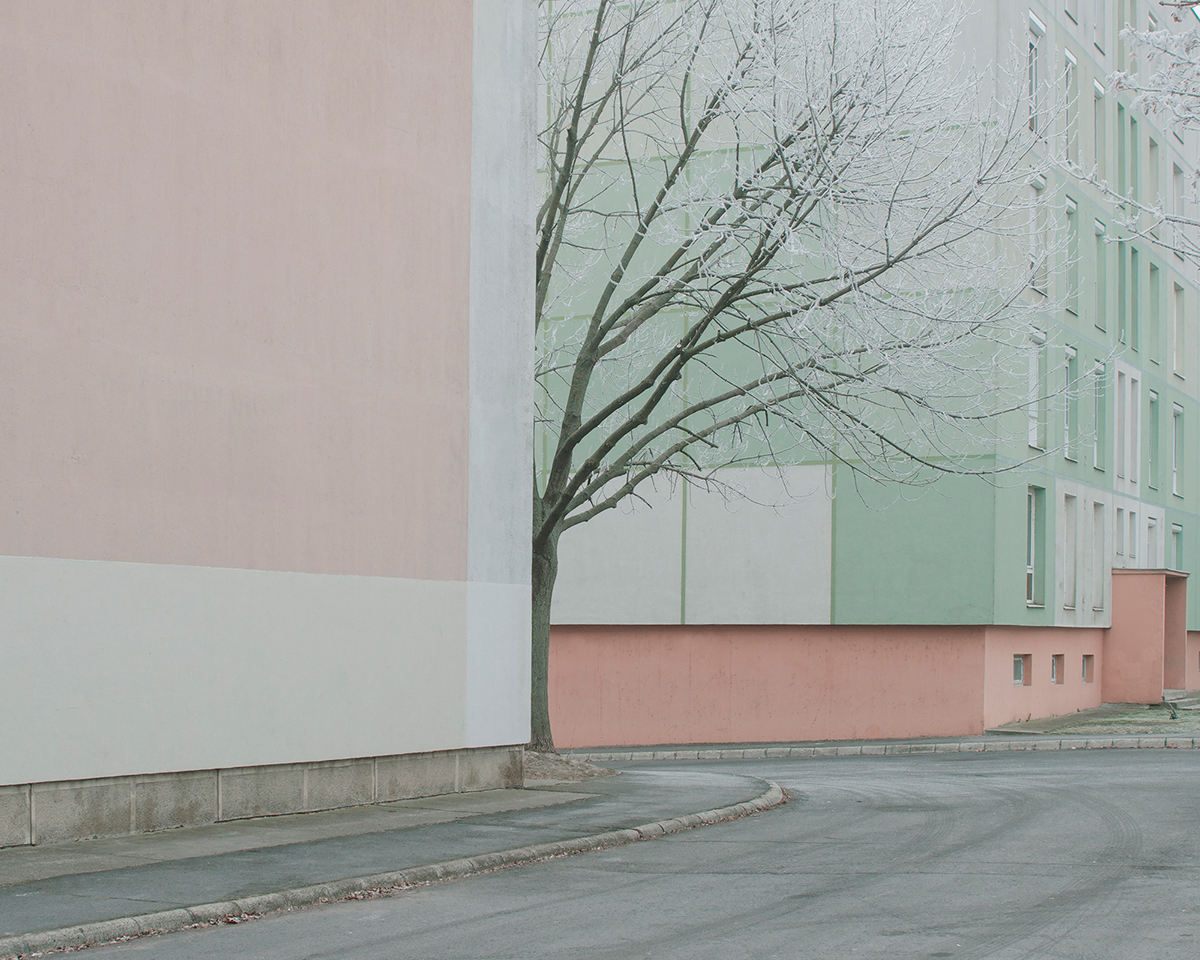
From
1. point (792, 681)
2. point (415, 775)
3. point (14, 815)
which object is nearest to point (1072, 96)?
point (792, 681)

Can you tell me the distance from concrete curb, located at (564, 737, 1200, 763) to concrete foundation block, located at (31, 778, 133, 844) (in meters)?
12.7

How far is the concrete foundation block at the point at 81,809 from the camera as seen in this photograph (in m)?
10.0

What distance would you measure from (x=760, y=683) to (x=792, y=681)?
585mm

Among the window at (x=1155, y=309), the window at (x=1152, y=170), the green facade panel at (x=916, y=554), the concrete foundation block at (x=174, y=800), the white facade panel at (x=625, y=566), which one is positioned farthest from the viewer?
the window at (x=1152, y=170)

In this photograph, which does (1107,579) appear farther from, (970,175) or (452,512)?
(452,512)

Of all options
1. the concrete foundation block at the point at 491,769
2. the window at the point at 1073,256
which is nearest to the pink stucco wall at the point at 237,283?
the concrete foundation block at the point at 491,769

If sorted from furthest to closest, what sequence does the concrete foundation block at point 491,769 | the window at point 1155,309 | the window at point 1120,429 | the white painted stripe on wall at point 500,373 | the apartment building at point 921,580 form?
1. the window at point 1155,309
2. the window at point 1120,429
3. the apartment building at point 921,580
4. the white painted stripe on wall at point 500,373
5. the concrete foundation block at point 491,769

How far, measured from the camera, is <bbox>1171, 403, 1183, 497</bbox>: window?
38.0m

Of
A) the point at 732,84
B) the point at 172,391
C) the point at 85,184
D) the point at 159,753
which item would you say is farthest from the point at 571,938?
the point at 732,84

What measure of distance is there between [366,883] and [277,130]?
6.23m

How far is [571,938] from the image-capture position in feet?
24.7

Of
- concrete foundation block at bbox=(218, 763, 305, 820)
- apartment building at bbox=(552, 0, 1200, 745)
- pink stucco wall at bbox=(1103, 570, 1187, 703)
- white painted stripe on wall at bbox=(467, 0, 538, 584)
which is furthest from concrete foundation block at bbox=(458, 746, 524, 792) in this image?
pink stucco wall at bbox=(1103, 570, 1187, 703)

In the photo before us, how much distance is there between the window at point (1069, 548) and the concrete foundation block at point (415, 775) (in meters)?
18.6

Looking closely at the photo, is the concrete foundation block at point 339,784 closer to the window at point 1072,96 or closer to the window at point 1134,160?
the window at point 1072,96
